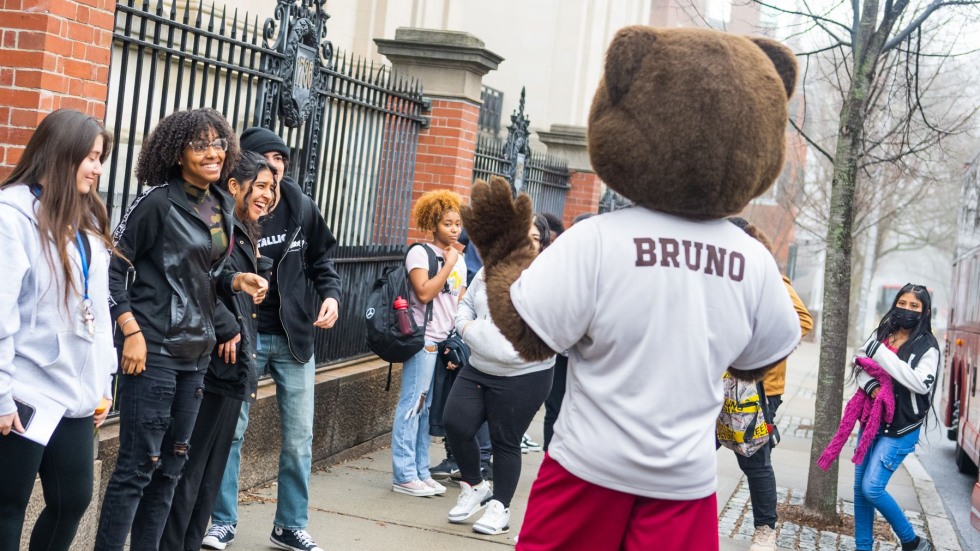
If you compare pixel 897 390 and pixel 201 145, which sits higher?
pixel 201 145

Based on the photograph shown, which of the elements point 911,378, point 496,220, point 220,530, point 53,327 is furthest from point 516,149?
point 53,327

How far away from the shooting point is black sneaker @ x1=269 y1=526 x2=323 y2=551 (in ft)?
17.9

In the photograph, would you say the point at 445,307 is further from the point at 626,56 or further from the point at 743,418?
the point at 626,56

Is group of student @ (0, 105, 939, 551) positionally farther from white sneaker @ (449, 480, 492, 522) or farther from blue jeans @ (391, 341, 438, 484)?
blue jeans @ (391, 341, 438, 484)

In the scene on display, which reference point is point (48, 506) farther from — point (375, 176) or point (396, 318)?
point (375, 176)

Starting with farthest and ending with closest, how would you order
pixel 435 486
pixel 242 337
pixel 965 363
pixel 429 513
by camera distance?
pixel 965 363, pixel 435 486, pixel 429 513, pixel 242 337

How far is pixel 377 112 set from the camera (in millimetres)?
8211

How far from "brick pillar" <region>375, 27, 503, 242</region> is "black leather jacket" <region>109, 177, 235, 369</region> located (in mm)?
4938

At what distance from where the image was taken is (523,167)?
1159 cm

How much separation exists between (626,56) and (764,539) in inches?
159

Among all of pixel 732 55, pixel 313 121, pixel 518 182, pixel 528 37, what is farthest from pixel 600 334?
pixel 528 37

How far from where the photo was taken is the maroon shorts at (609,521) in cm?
323

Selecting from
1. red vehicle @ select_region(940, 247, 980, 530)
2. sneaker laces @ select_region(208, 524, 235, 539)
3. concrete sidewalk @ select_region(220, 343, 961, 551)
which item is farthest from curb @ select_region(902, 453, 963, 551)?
sneaker laces @ select_region(208, 524, 235, 539)

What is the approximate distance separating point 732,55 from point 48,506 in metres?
2.62
